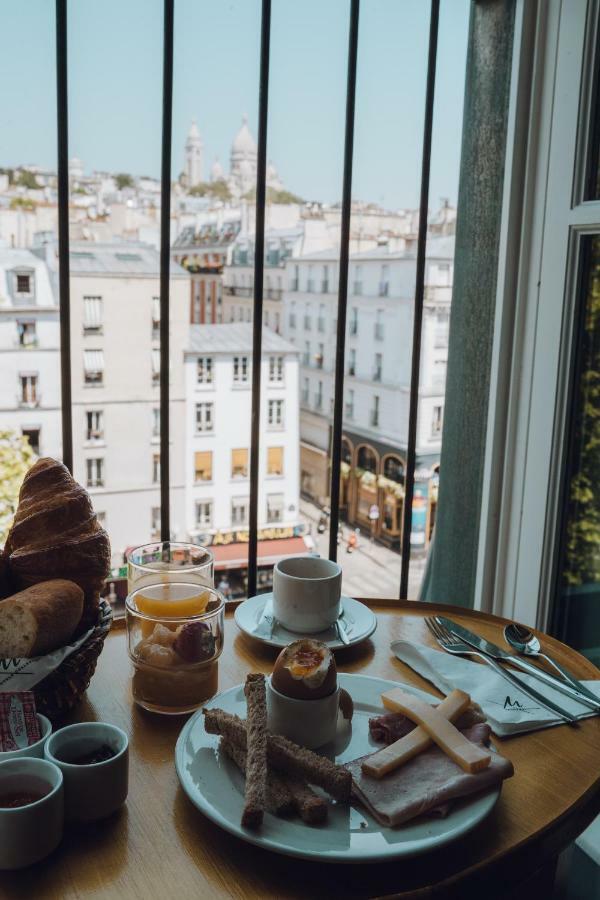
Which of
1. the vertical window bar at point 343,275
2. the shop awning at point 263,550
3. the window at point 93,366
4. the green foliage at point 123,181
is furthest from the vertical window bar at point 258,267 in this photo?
the shop awning at point 263,550

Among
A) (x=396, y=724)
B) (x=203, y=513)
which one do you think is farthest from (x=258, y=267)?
(x=203, y=513)

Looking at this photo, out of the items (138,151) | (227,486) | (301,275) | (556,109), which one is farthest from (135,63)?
→ (556,109)

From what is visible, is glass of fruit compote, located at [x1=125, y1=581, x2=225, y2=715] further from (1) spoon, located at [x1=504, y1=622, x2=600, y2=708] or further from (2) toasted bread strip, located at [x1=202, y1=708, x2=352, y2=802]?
(1) spoon, located at [x1=504, y1=622, x2=600, y2=708]

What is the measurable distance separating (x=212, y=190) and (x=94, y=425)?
6.39m

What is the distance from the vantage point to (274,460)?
19000mm

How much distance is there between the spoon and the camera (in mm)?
858

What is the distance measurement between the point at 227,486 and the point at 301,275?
6.67 meters

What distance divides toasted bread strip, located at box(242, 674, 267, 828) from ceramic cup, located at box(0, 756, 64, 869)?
134mm

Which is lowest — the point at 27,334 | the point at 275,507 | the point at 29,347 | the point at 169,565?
the point at 275,507

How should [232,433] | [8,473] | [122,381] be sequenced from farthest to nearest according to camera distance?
[232,433] → [122,381] → [8,473]

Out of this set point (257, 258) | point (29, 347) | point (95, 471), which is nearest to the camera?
point (257, 258)

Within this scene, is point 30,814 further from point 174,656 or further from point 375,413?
point 375,413

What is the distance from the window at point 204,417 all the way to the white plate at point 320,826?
18.6 meters

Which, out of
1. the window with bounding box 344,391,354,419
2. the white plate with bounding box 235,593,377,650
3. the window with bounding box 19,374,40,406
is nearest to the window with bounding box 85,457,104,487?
the window with bounding box 19,374,40,406
